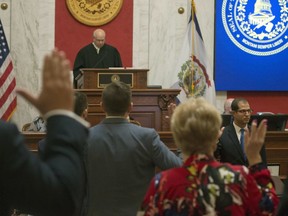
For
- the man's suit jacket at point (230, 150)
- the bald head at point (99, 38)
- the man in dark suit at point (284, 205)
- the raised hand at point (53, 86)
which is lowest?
the man's suit jacket at point (230, 150)

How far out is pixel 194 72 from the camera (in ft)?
31.5

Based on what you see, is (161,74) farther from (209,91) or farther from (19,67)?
(19,67)

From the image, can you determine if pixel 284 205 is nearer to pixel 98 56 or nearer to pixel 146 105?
pixel 146 105

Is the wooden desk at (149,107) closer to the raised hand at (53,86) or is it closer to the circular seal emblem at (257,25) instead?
the circular seal emblem at (257,25)

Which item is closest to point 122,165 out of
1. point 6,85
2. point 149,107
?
point 149,107

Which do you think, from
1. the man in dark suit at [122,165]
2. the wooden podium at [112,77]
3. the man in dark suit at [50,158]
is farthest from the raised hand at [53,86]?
the wooden podium at [112,77]

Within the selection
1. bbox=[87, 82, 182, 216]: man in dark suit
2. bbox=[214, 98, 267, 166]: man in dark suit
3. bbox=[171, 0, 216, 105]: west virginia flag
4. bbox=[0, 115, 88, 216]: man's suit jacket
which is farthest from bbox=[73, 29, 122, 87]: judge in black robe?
bbox=[0, 115, 88, 216]: man's suit jacket

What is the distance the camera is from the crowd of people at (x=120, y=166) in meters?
1.51

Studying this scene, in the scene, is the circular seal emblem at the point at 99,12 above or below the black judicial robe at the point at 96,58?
above

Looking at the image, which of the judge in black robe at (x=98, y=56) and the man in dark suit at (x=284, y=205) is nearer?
the man in dark suit at (x=284, y=205)

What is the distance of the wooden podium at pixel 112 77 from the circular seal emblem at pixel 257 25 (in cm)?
360

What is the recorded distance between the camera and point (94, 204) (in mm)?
3445

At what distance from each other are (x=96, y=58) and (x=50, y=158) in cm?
839

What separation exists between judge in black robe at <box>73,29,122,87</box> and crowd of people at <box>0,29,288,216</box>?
6.03 metres
